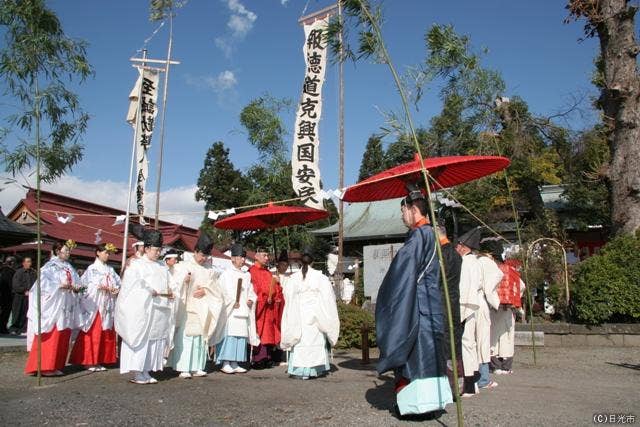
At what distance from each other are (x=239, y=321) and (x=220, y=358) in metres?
0.63

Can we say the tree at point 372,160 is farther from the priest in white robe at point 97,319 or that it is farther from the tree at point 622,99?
the priest in white robe at point 97,319

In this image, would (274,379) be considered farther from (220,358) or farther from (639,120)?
(639,120)

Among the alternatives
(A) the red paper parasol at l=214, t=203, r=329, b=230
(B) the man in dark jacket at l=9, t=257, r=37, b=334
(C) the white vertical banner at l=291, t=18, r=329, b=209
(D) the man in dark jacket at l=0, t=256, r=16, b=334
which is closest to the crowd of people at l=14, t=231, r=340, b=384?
(A) the red paper parasol at l=214, t=203, r=329, b=230

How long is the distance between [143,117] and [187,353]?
9.50 meters

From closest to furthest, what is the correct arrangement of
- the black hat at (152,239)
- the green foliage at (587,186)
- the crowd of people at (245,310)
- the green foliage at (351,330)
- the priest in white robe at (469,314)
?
1. the crowd of people at (245,310)
2. the priest in white robe at (469,314)
3. the black hat at (152,239)
4. the green foliage at (351,330)
5. the green foliage at (587,186)

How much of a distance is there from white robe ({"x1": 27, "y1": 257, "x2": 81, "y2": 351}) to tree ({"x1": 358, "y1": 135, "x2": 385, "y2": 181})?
31.9 m

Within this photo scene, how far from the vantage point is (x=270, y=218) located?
A: 9898 millimetres

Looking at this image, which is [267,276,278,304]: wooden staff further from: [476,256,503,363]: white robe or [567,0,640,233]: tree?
[567,0,640,233]: tree

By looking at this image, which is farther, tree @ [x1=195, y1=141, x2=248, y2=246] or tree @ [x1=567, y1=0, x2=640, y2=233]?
tree @ [x1=195, y1=141, x2=248, y2=246]

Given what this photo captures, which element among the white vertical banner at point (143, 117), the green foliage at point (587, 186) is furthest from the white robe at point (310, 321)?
the green foliage at point (587, 186)

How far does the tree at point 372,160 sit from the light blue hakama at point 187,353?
31872 mm

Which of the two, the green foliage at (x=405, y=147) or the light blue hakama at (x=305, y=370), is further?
the light blue hakama at (x=305, y=370)

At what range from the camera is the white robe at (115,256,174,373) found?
21.7ft

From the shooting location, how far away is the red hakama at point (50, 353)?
7.34m
